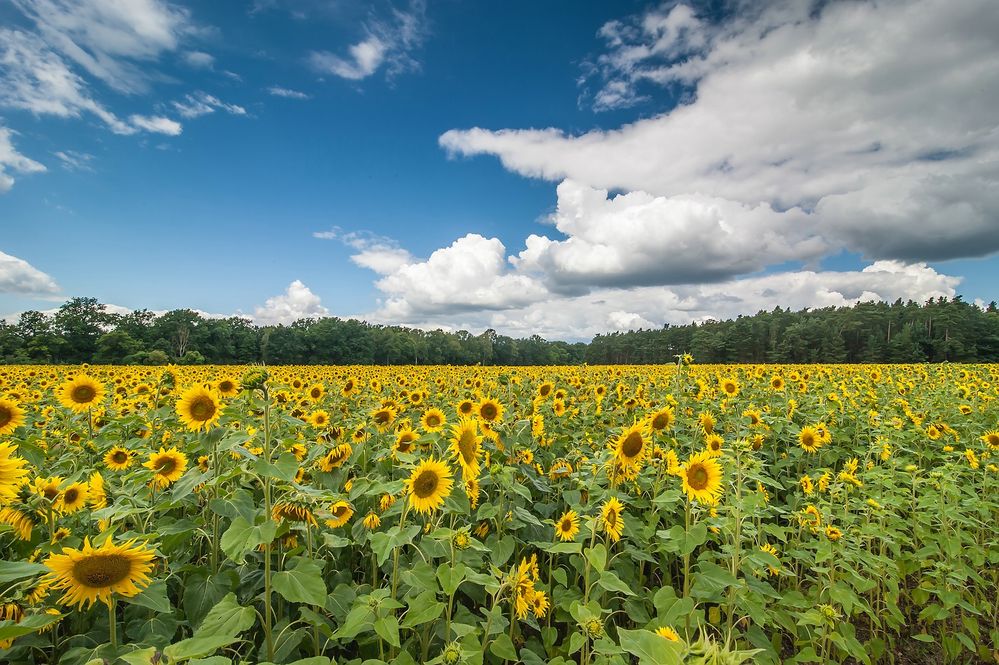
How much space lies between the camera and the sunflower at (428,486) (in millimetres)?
2598

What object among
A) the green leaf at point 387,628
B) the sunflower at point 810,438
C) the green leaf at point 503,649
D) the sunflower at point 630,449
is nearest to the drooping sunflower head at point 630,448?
the sunflower at point 630,449

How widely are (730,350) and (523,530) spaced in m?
80.8

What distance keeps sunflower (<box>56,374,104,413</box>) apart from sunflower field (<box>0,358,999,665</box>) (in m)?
0.02

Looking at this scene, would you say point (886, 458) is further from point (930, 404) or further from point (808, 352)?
point (808, 352)

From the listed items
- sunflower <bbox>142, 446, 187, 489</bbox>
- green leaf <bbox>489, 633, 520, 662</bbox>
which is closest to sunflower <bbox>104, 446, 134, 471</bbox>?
sunflower <bbox>142, 446, 187, 489</bbox>

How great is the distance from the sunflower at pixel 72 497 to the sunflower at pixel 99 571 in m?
0.74

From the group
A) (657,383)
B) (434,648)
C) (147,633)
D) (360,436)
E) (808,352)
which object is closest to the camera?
(147,633)

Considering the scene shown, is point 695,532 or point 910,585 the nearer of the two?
point 695,532

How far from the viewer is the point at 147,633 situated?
7.10ft

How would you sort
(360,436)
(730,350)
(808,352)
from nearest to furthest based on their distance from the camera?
(360,436) → (808,352) → (730,350)

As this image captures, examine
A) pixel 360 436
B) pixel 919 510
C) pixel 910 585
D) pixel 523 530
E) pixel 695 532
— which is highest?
pixel 360 436

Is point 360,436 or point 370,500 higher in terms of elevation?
point 360,436

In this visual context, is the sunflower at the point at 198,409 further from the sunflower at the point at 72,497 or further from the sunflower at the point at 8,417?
the sunflower at the point at 8,417

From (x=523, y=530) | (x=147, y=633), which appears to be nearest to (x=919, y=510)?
(x=523, y=530)
